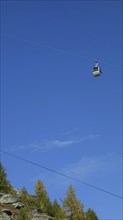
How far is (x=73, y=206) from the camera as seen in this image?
9775cm

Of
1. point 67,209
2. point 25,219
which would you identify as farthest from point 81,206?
point 25,219

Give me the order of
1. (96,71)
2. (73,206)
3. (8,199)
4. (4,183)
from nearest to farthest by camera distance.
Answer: (96,71) < (73,206) < (8,199) < (4,183)

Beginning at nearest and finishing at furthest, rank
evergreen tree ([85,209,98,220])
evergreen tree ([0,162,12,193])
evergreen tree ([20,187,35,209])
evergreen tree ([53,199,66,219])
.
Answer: evergreen tree ([85,209,98,220])
evergreen tree ([53,199,66,219])
evergreen tree ([20,187,35,209])
evergreen tree ([0,162,12,193])

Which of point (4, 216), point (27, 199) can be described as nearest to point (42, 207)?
point (27, 199)

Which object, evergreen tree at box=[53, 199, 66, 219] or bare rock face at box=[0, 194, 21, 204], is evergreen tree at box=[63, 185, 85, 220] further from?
bare rock face at box=[0, 194, 21, 204]

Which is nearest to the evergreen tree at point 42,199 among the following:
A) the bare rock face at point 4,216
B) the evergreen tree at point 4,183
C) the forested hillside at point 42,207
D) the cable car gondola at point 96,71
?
the forested hillside at point 42,207

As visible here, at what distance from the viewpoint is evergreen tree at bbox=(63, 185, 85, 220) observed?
314ft

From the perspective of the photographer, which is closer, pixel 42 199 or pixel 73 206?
pixel 73 206

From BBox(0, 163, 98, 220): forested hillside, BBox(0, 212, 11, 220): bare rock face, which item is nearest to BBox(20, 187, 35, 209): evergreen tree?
BBox(0, 163, 98, 220): forested hillside

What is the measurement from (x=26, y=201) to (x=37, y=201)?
4.26 metres

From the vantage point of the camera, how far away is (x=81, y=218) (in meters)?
95.6

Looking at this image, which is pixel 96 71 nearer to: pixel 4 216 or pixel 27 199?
pixel 4 216

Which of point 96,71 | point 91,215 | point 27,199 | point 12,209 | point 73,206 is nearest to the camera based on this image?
point 96,71

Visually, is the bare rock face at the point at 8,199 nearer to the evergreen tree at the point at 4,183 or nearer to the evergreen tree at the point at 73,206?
the evergreen tree at the point at 4,183
